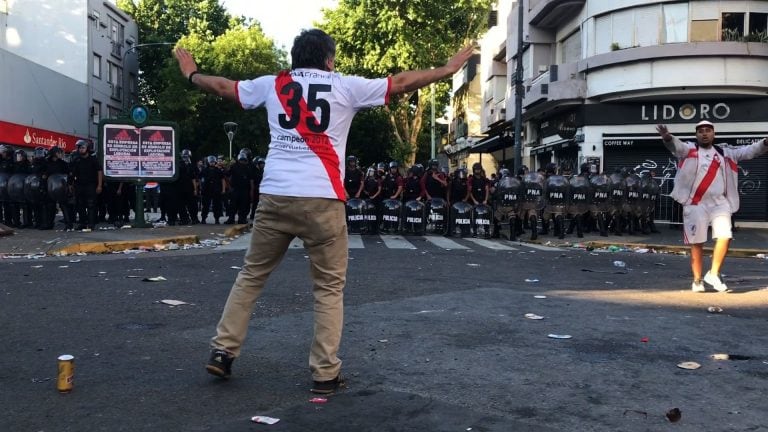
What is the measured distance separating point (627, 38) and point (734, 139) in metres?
4.53

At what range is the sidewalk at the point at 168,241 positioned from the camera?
12117 mm

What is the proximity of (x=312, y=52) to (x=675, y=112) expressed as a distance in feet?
71.0

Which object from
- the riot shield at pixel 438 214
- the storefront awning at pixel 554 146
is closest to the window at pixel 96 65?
the storefront awning at pixel 554 146

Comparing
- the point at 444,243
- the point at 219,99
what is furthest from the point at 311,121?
the point at 219,99

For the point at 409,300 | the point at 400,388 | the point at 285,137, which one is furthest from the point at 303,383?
the point at 409,300

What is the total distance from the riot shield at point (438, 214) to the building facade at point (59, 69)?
21.1 meters

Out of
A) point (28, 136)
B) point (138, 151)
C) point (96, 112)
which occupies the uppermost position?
point (96, 112)

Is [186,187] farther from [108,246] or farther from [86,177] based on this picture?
[108,246]

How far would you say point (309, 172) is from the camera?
400 centimetres

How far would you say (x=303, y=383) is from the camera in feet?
13.3

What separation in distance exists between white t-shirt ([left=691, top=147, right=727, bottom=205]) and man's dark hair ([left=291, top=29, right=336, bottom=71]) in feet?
17.6

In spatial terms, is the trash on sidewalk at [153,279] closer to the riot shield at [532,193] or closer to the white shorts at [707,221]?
the white shorts at [707,221]

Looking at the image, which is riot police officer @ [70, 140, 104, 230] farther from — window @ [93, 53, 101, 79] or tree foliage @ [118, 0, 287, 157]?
window @ [93, 53, 101, 79]

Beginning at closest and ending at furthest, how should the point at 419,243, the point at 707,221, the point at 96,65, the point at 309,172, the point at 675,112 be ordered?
the point at 309,172
the point at 707,221
the point at 419,243
the point at 675,112
the point at 96,65
